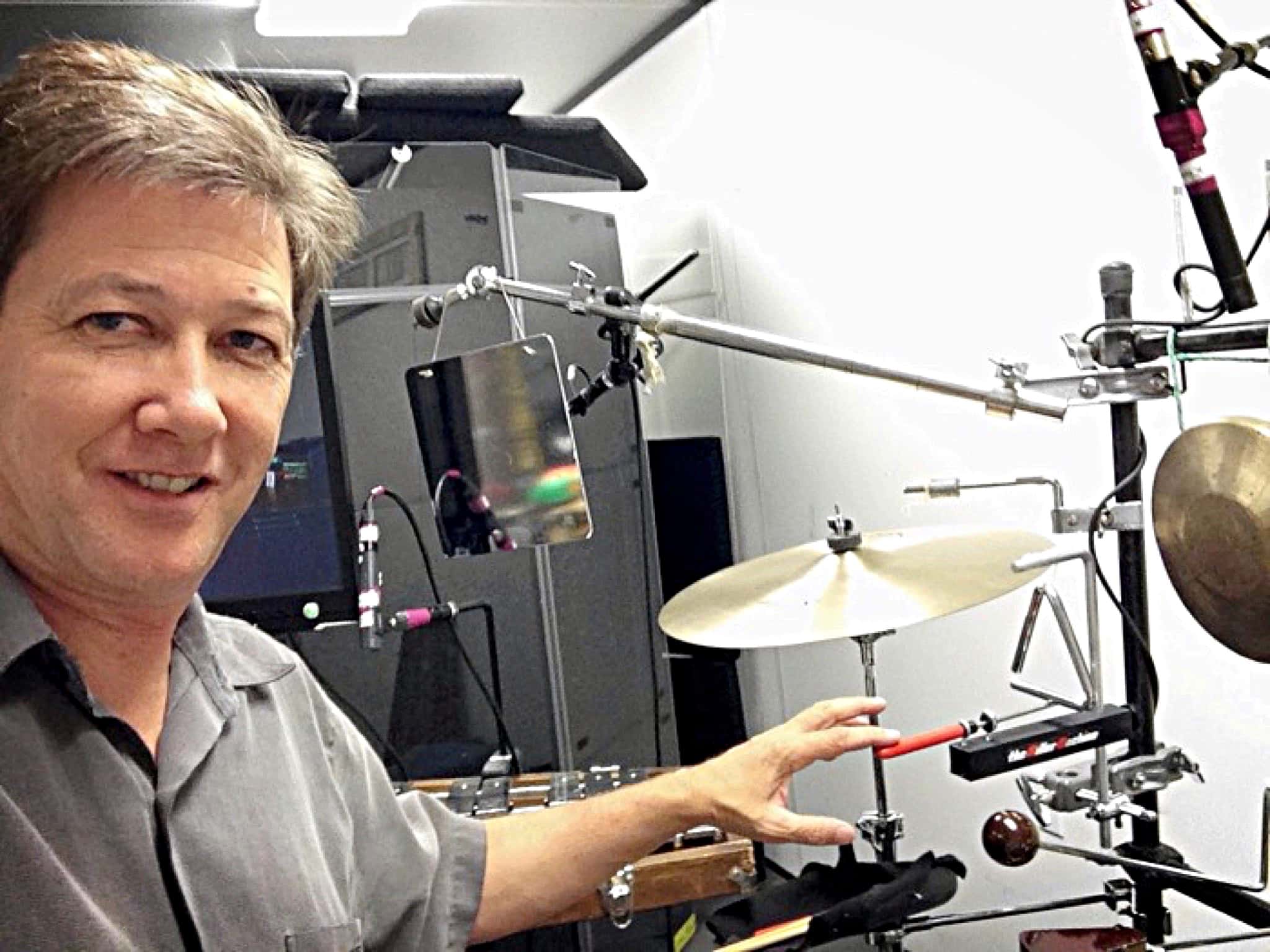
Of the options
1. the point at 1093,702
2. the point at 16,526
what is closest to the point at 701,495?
the point at 1093,702

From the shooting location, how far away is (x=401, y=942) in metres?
1.20

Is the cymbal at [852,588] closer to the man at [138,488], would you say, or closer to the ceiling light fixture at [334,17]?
the man at [138,488]

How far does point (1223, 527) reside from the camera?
1197mm

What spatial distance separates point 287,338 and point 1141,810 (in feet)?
3.75

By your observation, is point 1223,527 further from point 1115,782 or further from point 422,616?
point 422,616

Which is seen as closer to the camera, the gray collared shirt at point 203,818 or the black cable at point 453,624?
the gray collared shirt at point 203,818

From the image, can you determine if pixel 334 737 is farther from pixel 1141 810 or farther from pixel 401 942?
pixel 1141 810

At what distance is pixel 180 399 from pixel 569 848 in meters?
0.68

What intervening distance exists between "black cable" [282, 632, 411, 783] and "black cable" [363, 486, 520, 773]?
237 mm

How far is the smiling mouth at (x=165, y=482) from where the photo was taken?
0.89 m

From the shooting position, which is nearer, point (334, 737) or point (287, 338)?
point (287, 338)

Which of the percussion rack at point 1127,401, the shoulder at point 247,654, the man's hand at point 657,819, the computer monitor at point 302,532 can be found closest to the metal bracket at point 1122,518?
the percussion rack at point 1127,401

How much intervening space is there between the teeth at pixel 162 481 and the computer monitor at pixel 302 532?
4.82 feet

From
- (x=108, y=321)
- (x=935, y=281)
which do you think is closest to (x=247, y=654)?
(x=108, y=321)
